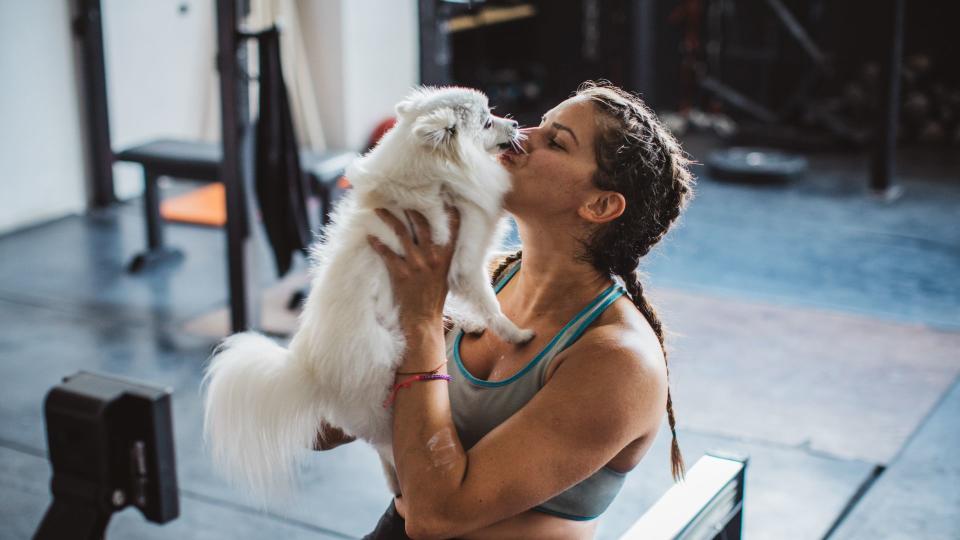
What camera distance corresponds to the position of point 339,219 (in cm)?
167

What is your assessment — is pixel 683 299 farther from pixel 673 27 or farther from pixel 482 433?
pixel 673 27

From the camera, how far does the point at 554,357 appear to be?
5.14ft

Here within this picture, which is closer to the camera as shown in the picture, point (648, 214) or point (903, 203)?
point (648, 214)

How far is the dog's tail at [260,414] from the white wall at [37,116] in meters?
4.86

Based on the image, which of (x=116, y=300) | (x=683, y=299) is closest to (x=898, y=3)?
(x=683, y=299)

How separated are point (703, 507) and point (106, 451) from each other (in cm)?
109

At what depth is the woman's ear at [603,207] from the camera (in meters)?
1.60

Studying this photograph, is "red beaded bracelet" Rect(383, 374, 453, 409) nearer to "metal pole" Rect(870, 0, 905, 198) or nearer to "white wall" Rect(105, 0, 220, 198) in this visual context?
"white wall" Rect(105, 0, 220, 198)

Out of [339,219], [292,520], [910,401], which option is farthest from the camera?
[910,401]

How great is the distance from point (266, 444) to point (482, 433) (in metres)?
0.34

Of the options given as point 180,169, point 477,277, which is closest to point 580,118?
point 477,277

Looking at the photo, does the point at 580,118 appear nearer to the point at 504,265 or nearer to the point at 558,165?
the point at 558,165

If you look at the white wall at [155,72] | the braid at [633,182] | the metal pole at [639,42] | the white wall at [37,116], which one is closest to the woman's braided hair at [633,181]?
the braid at [633,182]

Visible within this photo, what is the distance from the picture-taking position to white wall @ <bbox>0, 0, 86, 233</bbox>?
5.78 metres
